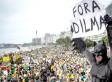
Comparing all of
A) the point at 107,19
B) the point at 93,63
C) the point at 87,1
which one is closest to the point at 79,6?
the point at 87,1

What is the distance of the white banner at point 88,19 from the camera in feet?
11.8

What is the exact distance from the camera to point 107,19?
2949mm

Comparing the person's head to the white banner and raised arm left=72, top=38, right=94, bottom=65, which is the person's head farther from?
raised arm left=72, top=38, right=94, bottom=65

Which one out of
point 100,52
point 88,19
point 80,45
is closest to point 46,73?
point 80,45

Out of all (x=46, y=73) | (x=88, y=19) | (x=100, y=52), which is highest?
(x=88, y=19)

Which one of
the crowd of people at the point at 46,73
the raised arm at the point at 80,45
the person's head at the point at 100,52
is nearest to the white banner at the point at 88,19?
the raised arm at the point at 80,45

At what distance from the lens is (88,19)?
385 centimetres

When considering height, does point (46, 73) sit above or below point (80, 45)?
below

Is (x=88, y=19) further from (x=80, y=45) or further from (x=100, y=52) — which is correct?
(x=100, y=52)

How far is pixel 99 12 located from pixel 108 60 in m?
0.63


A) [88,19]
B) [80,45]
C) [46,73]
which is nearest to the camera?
[88,19]

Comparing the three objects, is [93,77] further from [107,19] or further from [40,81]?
[40,81]

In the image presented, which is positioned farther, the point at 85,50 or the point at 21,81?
the point at 21,81

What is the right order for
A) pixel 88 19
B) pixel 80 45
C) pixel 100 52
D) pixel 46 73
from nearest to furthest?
pixel 100 52 → pixel 88 19 → pixel 80 45 → pixel 46 73
